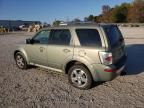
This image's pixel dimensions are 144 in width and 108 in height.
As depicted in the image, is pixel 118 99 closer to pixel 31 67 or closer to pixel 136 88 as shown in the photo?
pixel 136 88

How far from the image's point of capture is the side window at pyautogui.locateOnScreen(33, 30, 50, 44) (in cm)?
664

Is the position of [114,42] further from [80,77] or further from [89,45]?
[80,77]

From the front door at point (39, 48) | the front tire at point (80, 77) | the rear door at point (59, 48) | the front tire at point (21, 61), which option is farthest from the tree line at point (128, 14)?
the front tire at point (80, 77)

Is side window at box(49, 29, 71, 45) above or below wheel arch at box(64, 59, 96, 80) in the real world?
above

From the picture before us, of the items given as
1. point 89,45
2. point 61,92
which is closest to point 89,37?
point 89,45

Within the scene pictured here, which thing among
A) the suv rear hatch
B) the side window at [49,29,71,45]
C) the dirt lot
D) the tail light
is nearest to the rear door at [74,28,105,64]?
the tail light

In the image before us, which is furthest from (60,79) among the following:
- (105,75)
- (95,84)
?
(105,75)

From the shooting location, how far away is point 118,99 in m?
4.93

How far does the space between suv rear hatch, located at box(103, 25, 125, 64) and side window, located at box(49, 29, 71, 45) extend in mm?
1139

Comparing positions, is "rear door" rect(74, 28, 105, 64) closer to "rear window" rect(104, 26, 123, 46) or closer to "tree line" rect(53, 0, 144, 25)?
"rear window" rect(104, 26, 123, 46)

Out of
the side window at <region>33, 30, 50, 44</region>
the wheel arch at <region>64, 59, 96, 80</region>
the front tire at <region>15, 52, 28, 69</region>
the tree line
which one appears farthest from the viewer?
the tree line

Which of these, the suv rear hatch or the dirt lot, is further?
the suv rear hatch

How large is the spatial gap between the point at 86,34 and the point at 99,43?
479 millimetres

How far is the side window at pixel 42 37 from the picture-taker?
664 cm
